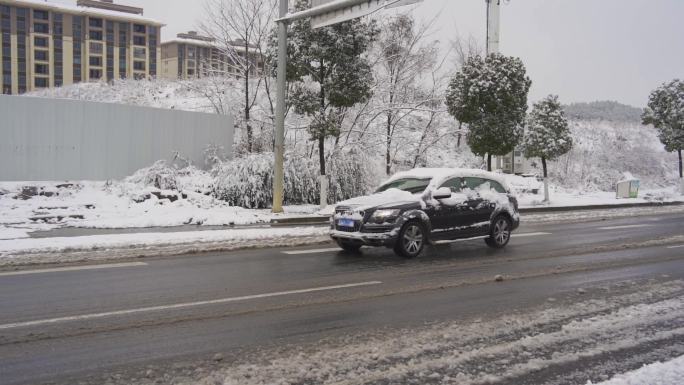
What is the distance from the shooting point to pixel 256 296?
24.8ft

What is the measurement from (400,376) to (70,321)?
366cm

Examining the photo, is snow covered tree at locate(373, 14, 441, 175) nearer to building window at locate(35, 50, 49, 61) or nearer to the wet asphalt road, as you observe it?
the wet asphalt road

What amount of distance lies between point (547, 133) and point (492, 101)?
409 cm

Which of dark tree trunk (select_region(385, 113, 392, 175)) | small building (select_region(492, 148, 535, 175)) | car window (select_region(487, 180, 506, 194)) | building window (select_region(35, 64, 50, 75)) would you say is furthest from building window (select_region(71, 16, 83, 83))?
car window (select_region(487, 180, 506, 194))

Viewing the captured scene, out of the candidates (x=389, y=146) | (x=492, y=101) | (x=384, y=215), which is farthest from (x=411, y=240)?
(x=389, y=146)

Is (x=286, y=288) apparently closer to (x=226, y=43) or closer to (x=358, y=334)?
(x=358, y=334)

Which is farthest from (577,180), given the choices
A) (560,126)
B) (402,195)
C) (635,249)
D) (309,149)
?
(402,195)

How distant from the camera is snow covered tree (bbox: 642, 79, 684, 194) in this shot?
3328 cm

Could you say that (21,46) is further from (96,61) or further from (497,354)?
(497,354)

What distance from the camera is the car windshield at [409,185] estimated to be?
450 inches

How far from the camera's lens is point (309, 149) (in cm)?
2406

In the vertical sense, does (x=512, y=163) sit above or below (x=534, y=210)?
above

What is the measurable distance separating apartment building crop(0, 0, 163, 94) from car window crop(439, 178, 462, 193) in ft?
260

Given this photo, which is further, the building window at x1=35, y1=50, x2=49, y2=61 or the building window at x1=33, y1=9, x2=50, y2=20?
the building window at x1=33, y1=9, x2=50, y2=20
